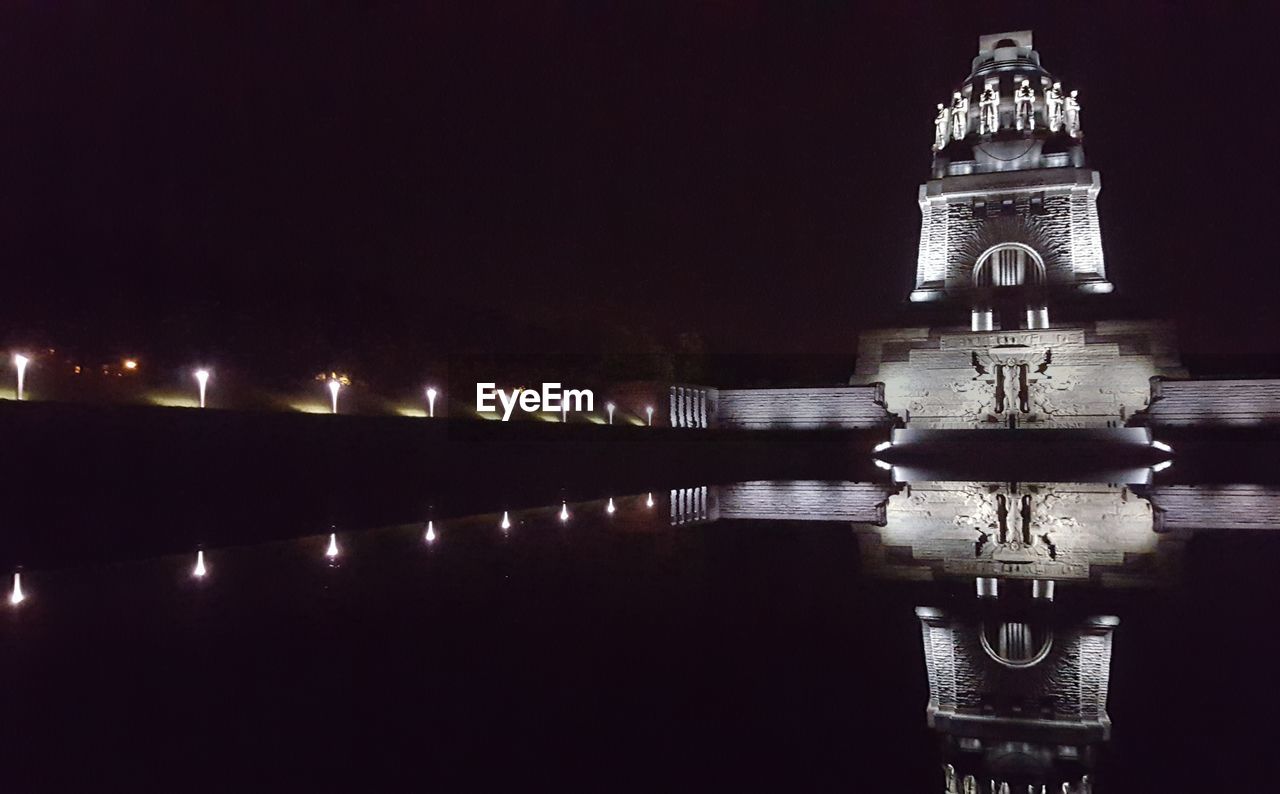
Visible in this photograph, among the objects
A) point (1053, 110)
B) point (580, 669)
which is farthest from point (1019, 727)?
point (1053, 110)

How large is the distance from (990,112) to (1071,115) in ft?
12.1

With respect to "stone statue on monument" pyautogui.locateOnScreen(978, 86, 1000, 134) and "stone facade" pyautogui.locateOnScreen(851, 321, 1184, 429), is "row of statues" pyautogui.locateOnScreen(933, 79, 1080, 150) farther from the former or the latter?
"stone facade" pyautogui.locateOnScreen(851, 321, 1184, 429)

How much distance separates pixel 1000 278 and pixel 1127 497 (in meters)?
32.4

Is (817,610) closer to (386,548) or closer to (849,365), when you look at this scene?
(386,548)

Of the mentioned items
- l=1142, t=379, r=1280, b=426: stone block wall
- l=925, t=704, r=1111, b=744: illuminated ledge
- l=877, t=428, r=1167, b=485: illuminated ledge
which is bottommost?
l=925, t=704, r=1111, b=744: illuminated ledge

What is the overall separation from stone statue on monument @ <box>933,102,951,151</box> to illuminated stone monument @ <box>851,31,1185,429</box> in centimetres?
5

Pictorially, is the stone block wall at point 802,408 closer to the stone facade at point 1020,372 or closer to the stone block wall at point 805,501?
the stone facade at point 1020,372

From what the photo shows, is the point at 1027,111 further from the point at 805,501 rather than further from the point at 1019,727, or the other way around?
the point at 1019,727

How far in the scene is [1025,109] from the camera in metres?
47.2

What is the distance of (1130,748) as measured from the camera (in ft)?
12.6

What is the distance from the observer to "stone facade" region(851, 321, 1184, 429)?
40.0m

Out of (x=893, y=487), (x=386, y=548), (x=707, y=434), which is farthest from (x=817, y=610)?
(x=707, y=434)

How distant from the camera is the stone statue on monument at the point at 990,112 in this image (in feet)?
156

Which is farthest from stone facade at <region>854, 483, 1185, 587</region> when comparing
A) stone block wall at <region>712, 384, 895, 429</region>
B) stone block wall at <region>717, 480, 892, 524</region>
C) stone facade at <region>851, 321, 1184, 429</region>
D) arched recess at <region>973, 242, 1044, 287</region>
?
arched recess at <region>973, 242, 1044, 287</region>
